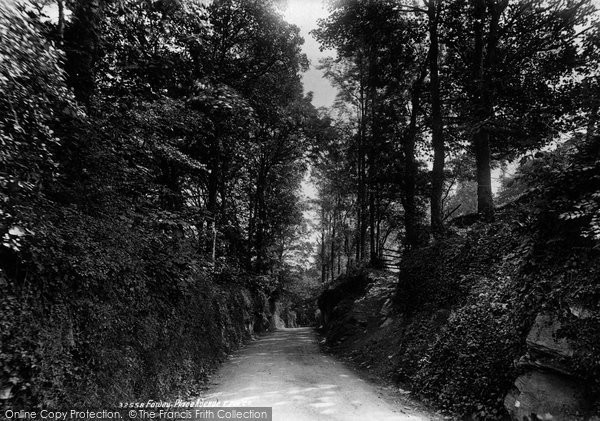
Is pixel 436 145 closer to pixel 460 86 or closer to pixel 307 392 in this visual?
pixel 460 86

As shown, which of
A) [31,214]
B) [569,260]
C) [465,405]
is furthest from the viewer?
[465,405]

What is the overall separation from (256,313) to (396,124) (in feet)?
51.9

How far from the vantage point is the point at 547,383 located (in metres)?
4.61

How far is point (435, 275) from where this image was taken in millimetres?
9711

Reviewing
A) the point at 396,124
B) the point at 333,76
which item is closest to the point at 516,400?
the point at 396,124

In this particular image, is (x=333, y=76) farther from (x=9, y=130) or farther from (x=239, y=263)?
(x=9, y=130)

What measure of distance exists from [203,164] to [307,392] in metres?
7.77

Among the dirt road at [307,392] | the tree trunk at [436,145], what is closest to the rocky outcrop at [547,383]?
the dirt road at [307,392]

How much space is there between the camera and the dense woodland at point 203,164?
4027 mm

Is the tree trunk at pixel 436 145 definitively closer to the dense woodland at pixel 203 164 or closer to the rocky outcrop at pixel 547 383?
the dense woodland at pixel 203 164

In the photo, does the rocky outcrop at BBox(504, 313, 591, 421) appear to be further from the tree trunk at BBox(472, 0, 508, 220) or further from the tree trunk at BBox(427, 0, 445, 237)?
the tree trunk at BBox(427, 0, 445, 237)

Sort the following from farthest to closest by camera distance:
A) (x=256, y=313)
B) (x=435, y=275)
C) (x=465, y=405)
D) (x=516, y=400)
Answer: (x=256, y=313) < (x=435, y=275) < (x=465, y=405) < (x=516, y=400)

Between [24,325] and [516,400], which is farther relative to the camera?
[516,400]

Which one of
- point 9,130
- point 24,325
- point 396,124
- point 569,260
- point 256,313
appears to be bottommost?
point 256,313
